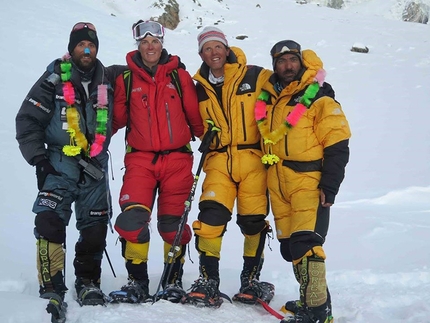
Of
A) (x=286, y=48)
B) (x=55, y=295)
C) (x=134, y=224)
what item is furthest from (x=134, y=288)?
(x=286, y=48)

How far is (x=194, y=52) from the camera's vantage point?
56.3 feet

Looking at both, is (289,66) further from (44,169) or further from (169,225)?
(44,169)

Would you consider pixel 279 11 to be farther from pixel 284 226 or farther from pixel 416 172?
pixel 284 226

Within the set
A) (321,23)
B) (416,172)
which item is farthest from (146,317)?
(321,23)

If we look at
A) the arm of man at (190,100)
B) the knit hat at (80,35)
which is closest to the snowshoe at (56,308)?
the arm of man at (190,100)

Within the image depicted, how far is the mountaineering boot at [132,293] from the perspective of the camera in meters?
3.83

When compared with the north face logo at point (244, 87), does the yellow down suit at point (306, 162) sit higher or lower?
lower

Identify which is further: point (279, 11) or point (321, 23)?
point (279, 11)

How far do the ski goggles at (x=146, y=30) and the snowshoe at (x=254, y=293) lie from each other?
245 cm

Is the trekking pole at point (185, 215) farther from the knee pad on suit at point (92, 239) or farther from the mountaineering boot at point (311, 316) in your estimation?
the mountaineering boot at point (311, 316)

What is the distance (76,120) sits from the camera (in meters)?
3.93

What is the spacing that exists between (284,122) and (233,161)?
0.59 m

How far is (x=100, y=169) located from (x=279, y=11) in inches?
862

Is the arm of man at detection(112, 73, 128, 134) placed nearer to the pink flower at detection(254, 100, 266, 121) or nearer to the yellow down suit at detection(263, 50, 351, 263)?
the pink flower at detection(254, 100, 266, 121)
